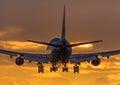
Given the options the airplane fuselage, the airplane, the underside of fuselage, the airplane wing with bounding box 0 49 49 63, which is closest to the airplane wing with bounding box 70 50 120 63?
the airplane

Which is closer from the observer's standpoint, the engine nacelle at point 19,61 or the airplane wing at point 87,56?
the engine nacelle at point 19,61

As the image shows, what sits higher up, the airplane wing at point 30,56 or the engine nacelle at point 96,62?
the airplane wing at point 30,56

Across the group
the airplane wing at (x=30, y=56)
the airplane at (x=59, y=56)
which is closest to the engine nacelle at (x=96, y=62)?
the airplane at (x=59, y=56)

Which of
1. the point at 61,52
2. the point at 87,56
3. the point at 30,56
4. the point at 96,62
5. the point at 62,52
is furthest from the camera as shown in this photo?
the point at 30,56

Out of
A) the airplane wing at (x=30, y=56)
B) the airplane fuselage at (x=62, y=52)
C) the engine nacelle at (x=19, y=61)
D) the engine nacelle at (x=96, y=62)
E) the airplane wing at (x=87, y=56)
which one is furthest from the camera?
the airplane wing at (x=87, y=56)

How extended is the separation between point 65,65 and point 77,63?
9.82 metres

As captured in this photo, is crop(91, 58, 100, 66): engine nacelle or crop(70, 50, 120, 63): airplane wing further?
crop(70, 50, 120, 63): airplane wing

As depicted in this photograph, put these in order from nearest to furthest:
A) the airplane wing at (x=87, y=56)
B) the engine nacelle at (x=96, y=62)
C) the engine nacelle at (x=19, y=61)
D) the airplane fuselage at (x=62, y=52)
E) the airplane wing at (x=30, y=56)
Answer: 1. the airplane fuselage at (x=62, y=52)
2. the engine nacelle at (x=19, y=61)
3. the engine nacelle at (x=96, y=62)
4. the airplane wing at (x=30, y=56)
5. the airplane wing at (x=87, y=56)

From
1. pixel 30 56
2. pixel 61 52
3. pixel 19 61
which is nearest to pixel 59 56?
pixel 61 52

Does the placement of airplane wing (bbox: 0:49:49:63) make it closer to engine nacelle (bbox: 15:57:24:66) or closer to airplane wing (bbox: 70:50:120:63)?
engine nacelle (bbox: 15:57:24:66)

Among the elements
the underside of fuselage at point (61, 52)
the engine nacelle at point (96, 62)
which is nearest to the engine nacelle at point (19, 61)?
the underside of fuselage at point (61, 52)

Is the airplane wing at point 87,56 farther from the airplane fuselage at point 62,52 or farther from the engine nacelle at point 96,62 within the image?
the airplane fuselage at point 62,52

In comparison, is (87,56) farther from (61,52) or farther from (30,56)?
(61,52)

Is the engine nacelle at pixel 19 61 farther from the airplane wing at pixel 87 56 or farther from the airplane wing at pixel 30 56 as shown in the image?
the airplane wing at pixel 87 56
